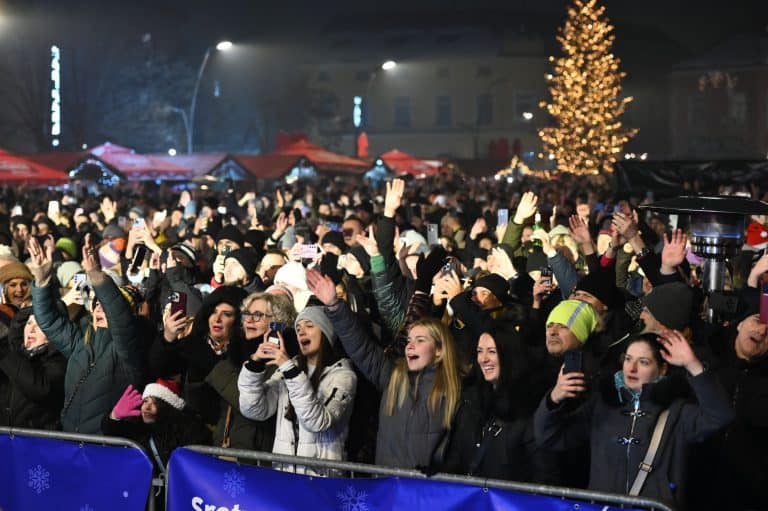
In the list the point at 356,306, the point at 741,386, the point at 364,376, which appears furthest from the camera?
the point at 356,306

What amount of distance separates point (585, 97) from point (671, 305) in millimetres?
45831

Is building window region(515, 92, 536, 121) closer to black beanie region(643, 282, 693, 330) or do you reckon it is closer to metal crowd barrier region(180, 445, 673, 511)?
black beanie region(643, 282, 693, 330)

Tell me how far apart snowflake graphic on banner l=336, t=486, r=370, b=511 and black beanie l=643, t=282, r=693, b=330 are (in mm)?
2397

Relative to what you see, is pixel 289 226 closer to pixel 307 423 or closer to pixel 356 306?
pixel 356 306

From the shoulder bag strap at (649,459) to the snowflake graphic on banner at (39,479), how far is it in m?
2.98

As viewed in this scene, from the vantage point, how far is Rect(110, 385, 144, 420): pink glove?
24.0ft

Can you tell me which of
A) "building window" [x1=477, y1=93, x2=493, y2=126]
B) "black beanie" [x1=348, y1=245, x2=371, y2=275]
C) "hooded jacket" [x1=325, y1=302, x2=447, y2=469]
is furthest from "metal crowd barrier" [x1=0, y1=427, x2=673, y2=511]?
"building window" [x1=477, y1=93, x2=493, y2=126]

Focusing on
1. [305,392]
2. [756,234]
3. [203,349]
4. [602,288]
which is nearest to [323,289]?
[305,392]

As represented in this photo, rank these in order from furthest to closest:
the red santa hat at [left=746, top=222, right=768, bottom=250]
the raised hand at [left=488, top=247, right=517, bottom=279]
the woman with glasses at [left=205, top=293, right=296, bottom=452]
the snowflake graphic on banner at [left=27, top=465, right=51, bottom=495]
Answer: the red santa hat at [left=746, top=222, right=768, bottom=250], the raised hand at [left=488, top=247, right=517, bottom=279], the woman with glasses at [left=205, top=293, right=296, bottom=452], the snowflake graphic on banner at [left=27, top=465, right=51, bottom=495]

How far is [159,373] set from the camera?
316 inches

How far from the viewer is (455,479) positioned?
591cm

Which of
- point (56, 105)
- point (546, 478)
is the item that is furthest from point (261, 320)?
point (56, 105)

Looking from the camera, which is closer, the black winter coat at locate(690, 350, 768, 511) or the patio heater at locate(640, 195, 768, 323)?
the black winter coat at locate(690, 350, 768, 511)

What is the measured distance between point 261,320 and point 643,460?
2.69 metres
